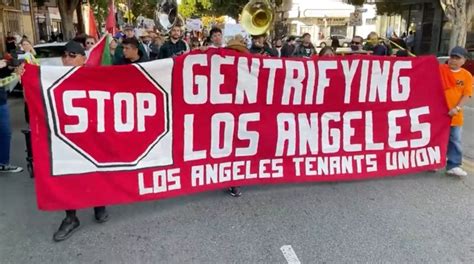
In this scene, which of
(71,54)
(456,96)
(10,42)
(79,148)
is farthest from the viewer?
(10,42)

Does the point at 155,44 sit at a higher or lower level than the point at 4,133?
higher

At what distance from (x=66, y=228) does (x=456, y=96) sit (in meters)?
4.46

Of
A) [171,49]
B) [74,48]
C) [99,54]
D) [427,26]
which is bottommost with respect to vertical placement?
[171,49]

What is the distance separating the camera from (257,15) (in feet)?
37.9

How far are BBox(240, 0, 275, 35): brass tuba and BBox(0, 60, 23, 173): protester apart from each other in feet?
22.9

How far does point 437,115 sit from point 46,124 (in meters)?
4.23

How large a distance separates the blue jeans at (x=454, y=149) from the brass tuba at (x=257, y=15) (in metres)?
6.80

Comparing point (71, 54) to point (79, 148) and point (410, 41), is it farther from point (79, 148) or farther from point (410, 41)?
point (410, 41)

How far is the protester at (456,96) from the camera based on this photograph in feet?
16.7

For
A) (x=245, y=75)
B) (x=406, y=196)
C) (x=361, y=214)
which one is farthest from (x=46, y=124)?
(x=406, y=196)

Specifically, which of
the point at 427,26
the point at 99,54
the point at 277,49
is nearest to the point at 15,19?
the point at 277,49

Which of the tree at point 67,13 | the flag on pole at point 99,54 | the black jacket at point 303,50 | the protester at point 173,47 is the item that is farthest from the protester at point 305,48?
the tree at point 67,13

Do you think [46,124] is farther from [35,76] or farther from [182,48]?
[182,48]

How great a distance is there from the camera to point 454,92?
16.8 feet
